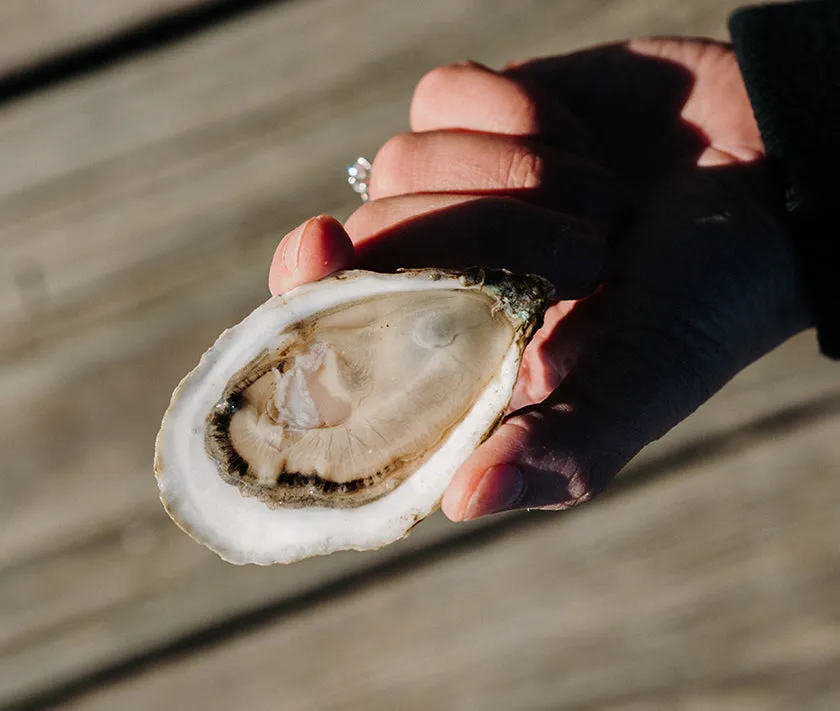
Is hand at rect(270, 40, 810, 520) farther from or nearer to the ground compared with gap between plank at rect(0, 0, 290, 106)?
nearer to the ground

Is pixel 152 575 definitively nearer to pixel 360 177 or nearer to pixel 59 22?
pixel 360 177

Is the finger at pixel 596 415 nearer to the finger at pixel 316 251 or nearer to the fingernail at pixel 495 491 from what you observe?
the fingernail at pixel 495 491

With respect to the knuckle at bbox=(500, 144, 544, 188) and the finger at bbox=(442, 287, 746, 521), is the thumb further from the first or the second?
the knuckle at bbox=(500, 144, 544, 188)

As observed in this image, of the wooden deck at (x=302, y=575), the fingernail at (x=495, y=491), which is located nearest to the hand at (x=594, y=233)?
the fingernail at (x=495, y=491)

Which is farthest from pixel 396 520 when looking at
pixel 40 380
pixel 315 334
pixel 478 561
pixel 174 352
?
pixel 40 380

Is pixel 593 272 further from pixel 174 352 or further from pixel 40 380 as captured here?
pixel 40 380

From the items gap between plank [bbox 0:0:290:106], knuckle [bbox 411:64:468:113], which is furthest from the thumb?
gap between plank [bbox 0:0:290:106]

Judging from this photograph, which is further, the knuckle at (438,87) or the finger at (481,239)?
the knuckle at (438,87)

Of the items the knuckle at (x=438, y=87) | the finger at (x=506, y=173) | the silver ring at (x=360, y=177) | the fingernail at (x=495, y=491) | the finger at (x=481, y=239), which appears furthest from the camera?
the silver ring at (x=360, y=177)
